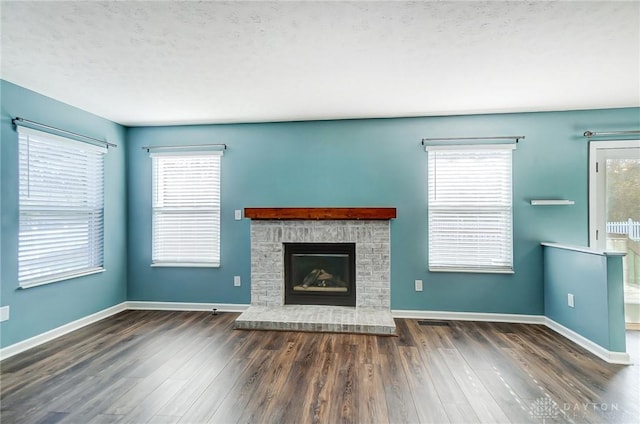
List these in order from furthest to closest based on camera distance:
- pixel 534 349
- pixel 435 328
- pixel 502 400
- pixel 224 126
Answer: pixel 224 126
pixel 435 328
pixel 534 349
pixel 502 400

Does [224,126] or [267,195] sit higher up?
[224,126]

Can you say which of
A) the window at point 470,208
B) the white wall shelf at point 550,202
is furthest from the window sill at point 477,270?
the white wall shelf at point 550,202

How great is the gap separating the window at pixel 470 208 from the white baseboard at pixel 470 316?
54 centimetres

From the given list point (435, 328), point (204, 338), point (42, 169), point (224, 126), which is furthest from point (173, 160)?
point (435, 328)

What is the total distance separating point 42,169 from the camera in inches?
114

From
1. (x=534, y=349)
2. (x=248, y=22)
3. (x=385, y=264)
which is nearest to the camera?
(x=248, y=22)

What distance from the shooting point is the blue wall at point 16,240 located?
2.61 meters

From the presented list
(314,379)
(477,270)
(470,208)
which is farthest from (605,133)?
(314,379)

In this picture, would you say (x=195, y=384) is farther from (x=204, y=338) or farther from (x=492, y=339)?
(x=492, y=339)

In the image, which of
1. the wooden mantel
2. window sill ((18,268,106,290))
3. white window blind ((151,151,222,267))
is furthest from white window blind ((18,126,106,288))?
the wooden mantel

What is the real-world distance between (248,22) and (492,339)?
3.54m

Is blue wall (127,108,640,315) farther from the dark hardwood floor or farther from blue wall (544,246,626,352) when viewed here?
the dark hardwood floor

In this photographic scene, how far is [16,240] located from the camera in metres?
2.68

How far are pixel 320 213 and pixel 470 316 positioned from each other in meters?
2.21
